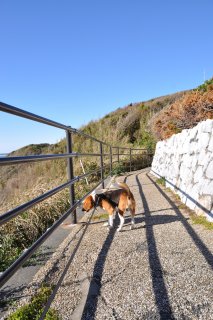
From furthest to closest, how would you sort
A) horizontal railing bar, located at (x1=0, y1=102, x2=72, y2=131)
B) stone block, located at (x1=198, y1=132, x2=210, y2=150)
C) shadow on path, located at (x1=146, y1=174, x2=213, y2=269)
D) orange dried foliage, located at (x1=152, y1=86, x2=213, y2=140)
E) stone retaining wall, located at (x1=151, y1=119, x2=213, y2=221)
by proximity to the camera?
orange dried foliage, located at (x1=152, y1=86, x2=213, y2=140) → stone block, located at (x1=198, y1=132, x2=210, y2=150) → stone retaining wall, located at (x1=151, y1=119, x2=213, y2=221) → shadow on path, located at (x1=146, y1=174, x2=213, y2=269) → horizontal railing bar, located at (x1=0, y1=102, x2=72, y2=131)

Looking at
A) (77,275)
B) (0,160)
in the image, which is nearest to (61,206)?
(77,275)

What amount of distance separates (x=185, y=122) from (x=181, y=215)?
15.7ft

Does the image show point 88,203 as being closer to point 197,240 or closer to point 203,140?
point 197,240

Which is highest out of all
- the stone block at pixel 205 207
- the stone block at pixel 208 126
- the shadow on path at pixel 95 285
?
the stone block at pixel 208 126

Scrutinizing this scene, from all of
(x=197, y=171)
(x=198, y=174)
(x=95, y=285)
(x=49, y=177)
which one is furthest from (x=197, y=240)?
(x=49, y=177)

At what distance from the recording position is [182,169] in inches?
245

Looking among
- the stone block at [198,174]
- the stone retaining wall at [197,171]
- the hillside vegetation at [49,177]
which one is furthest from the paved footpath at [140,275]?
A: the stone block at [198,174]

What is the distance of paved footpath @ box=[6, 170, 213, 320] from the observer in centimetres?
201

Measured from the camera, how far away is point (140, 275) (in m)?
2.49

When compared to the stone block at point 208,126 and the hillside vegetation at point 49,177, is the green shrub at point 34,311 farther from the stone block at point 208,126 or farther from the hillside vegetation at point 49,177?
the stone block at point 208,126

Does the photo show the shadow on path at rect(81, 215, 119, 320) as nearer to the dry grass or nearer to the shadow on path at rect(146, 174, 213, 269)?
the shadow on path at rect(146, 174, 213, 269)

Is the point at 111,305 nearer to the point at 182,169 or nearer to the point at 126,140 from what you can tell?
the point at 182,169

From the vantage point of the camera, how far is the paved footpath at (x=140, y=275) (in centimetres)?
201

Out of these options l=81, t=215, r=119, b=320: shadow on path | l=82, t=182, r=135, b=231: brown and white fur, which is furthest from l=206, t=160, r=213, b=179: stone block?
l=81, t=215, r=119, b=320: shadow on path
